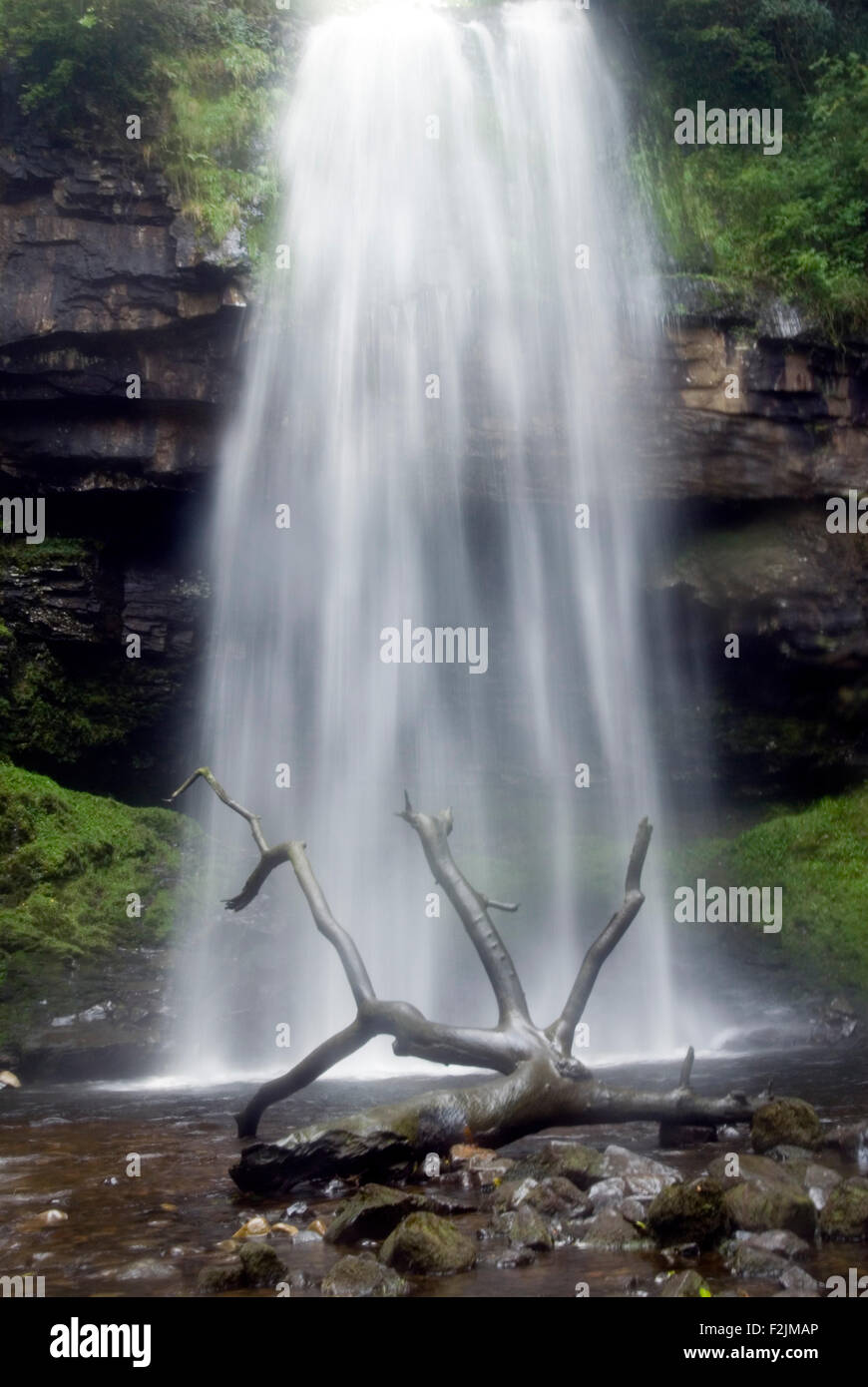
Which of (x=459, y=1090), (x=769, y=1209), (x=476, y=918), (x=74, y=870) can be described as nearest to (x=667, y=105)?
(x=74, y=870)

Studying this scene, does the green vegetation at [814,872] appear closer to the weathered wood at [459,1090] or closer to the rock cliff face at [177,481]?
the rock cliff face at [177,481]

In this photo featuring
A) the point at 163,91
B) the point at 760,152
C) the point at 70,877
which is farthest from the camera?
the point at 760,152

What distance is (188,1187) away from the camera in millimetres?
5883

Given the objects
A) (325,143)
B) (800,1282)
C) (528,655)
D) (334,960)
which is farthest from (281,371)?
(800,1282)

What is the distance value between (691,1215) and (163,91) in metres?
→ 17.3

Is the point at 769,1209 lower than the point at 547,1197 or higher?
higher

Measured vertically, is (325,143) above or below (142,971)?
above

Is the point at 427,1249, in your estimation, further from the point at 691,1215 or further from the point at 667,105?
the point at 667,105

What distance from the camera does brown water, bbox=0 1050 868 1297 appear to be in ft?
13.8

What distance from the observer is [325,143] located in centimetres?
1708

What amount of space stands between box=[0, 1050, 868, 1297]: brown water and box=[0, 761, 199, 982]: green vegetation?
2.92 m

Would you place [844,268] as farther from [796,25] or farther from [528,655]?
[528,655]

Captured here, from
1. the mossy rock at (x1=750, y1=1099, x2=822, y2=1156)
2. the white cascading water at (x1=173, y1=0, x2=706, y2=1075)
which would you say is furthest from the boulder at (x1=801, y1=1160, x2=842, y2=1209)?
the white cascading water at (x1=173, y1=0, x2=706, y2=1075)

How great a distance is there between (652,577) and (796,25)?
9839mm
